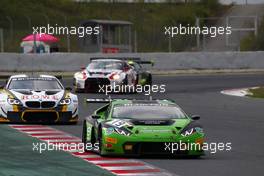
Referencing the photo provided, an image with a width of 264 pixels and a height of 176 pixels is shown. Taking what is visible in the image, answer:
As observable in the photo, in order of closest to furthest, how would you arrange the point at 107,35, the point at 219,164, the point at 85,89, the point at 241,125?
the point at 219,164
the point at 241,125
the point at 85,89
the point at 107,35

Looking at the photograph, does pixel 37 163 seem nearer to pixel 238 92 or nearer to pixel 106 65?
pixel 106 65

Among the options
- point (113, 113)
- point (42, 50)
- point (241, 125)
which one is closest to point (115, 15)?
point (42, 50)

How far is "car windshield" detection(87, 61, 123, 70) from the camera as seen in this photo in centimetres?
3647

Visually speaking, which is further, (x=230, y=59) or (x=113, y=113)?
(x=230, y=59)

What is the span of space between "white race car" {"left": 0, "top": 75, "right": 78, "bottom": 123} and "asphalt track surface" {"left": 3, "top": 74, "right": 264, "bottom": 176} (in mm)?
387

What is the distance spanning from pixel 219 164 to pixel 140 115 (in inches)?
71.9

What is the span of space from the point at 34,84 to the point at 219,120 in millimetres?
4726

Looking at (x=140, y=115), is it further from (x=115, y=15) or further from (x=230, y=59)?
(x=115, y=15)

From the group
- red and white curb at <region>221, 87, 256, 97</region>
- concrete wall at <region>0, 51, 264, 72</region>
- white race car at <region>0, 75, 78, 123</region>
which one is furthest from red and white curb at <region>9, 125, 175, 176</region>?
concrete wall at <region>0, 51, 264, 72</region>

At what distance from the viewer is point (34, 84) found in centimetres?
2338

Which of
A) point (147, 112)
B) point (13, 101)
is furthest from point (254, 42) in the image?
point (147, 112)

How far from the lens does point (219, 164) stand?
1482 centimetres

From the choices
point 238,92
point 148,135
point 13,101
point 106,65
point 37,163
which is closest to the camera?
point 37,163

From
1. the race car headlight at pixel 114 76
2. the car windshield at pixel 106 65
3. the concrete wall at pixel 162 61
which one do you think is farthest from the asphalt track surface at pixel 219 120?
the concrete wall at pixel 162 61
